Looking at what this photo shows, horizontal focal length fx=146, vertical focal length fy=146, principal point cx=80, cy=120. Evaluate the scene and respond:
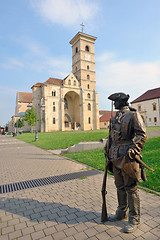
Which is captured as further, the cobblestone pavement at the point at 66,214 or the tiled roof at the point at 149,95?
the tiled roof at the point at 149,95

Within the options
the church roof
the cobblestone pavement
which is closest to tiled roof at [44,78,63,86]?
the church roof

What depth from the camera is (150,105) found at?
48.7 m

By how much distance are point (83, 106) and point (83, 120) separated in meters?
4.73

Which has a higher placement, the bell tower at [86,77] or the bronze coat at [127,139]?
the bell tower at [86,77]

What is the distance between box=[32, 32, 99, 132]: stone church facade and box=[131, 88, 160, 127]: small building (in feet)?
52.1

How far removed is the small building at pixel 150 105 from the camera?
46.9 metres

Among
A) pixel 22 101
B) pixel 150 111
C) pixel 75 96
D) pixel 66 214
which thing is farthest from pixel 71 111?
pixel 66 214

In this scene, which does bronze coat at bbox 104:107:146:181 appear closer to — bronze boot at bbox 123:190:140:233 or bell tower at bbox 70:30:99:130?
bronze boot at bbox 123:190:140:233

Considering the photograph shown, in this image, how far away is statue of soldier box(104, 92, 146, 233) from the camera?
2355mm

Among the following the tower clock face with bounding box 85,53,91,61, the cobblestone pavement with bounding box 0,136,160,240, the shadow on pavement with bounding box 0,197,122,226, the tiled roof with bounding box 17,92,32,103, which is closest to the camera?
the cobblestone pavement with bounding box 0,136,160,240

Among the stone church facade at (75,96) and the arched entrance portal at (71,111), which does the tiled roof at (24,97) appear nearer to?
the stone church facade at (75,96)

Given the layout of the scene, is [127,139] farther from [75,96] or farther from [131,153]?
[75,96]

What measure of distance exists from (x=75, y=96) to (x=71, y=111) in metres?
5.93

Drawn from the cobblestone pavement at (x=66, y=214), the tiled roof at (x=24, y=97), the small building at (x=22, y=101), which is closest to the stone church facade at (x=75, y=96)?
the small building at (x=22, y=101)
